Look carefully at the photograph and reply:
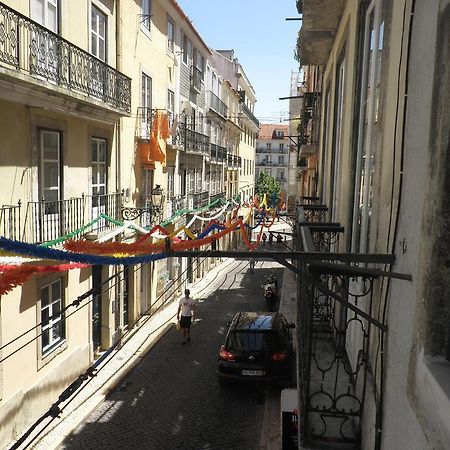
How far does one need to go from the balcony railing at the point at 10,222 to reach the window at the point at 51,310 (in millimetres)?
1661

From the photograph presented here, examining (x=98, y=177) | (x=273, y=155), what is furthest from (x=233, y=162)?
(x=273, y=155)

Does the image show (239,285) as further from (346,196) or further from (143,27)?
(346,196)

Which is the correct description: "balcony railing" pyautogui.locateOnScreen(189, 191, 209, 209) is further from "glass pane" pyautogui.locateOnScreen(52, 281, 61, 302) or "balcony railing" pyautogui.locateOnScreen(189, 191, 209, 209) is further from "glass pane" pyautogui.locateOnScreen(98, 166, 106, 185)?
"glass pane" pyautogui.locateOnScreen(52, 281, 61, 302)

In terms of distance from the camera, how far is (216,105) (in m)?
29.9

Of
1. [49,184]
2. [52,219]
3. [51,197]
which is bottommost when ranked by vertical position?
[52,219]

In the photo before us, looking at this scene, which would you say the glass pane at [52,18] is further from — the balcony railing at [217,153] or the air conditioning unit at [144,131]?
the balcony railing at [217,153]

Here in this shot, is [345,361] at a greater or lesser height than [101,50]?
lesser

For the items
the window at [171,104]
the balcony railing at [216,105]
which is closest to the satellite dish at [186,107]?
the window at [171,104]

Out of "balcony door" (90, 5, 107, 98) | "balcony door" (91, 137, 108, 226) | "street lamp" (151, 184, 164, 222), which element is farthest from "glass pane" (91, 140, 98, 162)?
"street lamp" (151, 184, 164, 222)

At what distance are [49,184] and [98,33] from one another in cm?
474

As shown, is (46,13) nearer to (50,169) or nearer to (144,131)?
(50,169)

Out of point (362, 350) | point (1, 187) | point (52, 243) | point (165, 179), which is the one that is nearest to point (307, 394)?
point (362, 350)

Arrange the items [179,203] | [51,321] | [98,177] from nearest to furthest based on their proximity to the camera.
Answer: [51,321]
[98,177]
[179,203]

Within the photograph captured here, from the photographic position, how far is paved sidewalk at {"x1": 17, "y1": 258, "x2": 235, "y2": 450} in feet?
29.6
